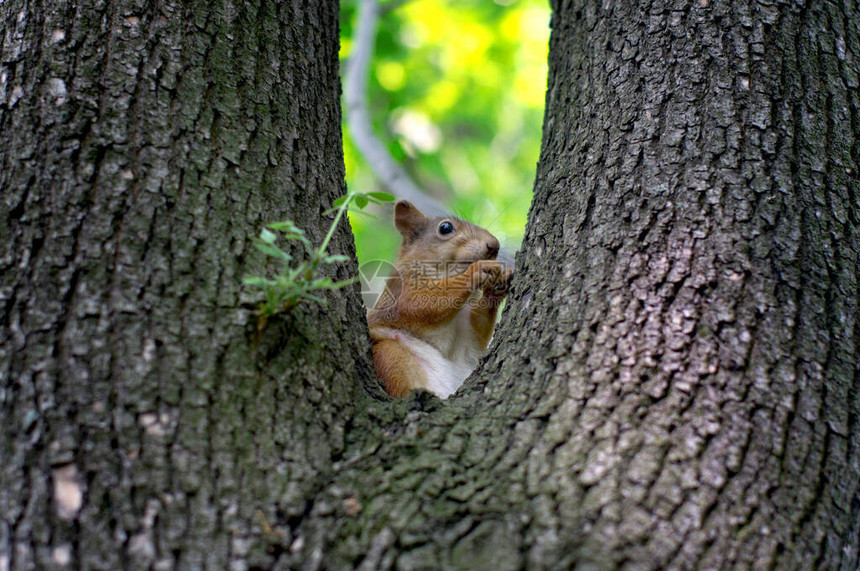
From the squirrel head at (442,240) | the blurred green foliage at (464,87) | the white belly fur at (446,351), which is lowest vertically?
the white belly fur at (446,351)

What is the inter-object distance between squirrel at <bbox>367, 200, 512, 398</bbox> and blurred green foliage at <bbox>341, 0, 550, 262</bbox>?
2.16 m

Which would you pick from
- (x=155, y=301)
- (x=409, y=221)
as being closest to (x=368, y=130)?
(x=409, y=221)

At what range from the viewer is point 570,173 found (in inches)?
97.0

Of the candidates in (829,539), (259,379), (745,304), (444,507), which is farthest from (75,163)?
(829,539)

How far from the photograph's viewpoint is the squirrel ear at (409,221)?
475 centimetres

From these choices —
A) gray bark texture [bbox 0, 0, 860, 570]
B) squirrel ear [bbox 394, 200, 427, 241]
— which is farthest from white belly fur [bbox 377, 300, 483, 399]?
gray bark texture [bbox 0, 0, 860, 570]

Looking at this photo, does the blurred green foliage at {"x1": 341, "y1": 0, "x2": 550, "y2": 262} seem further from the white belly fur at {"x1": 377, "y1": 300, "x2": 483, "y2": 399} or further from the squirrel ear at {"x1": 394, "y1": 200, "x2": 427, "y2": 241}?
the white belly fur at {"x1": 377, "y1": 300, "x2": 483, "y2": 399}

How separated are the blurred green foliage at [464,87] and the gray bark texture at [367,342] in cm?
437

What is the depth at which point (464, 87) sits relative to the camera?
33.2 ft

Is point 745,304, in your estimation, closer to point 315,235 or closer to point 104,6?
point 315,235

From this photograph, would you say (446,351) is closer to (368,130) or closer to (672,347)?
(368,130)

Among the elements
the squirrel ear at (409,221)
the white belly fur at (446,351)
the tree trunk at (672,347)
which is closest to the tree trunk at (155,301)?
the tree trunk at (672,347)

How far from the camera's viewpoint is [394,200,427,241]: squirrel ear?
475cm

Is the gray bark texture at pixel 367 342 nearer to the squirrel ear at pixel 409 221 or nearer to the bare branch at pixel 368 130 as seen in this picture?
the squirrel ear at pixel 409 221
